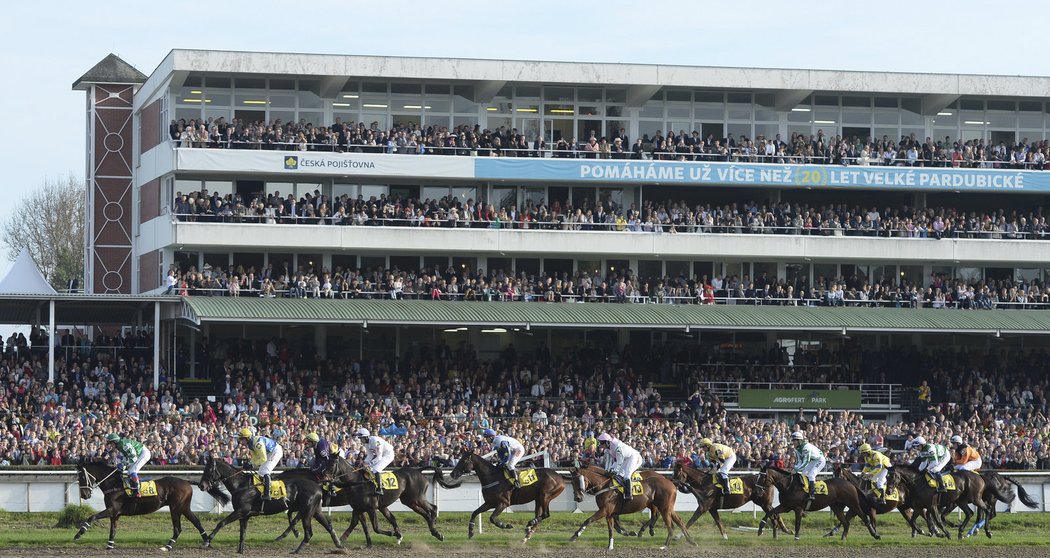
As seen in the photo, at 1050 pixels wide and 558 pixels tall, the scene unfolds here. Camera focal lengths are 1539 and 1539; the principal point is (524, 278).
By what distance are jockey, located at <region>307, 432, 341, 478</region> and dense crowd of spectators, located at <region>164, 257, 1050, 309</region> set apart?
58.6ft

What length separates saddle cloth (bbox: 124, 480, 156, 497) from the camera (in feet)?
71.8

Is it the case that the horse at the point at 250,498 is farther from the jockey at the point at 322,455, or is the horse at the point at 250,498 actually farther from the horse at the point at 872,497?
the horse at the point at 872,497

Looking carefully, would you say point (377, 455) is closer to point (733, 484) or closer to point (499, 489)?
point (499, 489)

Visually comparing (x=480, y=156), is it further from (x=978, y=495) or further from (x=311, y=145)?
(x=978, y=495)

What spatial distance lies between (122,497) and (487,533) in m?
5.78

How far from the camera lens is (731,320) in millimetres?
40375

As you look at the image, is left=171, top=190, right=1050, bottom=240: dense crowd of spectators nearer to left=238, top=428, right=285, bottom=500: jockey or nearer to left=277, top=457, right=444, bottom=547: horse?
left=277, top=457, right=444, bottom=547: horse

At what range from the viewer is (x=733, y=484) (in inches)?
944

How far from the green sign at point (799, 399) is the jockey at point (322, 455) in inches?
768

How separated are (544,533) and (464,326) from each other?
48.0ft

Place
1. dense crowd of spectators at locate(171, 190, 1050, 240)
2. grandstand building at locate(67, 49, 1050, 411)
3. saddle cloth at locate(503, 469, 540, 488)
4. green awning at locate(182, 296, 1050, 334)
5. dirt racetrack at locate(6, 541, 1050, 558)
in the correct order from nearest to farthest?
dirt racetrack at locate(6, 541, 1050, 558) → saddle cloth at locate(503, 469, 540, 488) → green awning at locate(182, 296, 1050, 334) → dense crowd of spectators at locate(171, 190, 1050, 240) → grandstand building at locate(67, 49, 1050, 411)

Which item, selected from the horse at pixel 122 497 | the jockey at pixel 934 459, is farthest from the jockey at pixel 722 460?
the horse at pixel 122 497

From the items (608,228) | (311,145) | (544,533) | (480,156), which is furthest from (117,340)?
(544,533)

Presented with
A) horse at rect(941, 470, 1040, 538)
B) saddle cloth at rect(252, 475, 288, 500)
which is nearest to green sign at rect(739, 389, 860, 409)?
horse at rect(941, 470, 1040, 538)
